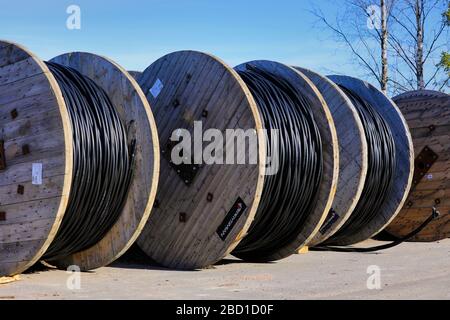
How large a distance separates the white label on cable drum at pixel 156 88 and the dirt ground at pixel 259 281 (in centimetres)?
181

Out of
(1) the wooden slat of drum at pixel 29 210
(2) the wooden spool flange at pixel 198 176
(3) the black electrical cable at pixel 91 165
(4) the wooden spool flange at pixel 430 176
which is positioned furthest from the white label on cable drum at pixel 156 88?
(4) the wooden spool flange at pixel 430 176

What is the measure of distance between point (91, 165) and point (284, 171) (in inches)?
80.4

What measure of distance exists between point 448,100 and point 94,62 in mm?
5515

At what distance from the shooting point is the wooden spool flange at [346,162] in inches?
376

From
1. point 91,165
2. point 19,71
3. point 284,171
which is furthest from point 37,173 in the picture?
point 284,171

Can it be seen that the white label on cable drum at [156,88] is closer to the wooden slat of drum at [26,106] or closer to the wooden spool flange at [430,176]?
the wooden slat of drum at [26,106]

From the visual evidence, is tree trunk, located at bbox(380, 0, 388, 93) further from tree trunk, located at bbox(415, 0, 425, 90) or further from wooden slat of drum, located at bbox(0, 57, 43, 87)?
wooden slat of drum, located at bbox(0, 57, 43, 87)

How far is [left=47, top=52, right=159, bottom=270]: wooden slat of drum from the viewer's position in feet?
25.7

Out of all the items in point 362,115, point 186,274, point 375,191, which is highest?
point 362,115

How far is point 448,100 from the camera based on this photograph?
11688mm

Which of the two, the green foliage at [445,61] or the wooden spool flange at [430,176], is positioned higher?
the green foliage at [445,61]

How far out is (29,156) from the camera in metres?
7.18

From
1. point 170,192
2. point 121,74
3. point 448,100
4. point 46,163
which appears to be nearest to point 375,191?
point 448,100

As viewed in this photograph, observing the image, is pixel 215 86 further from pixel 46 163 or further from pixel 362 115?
pixel 362 115
